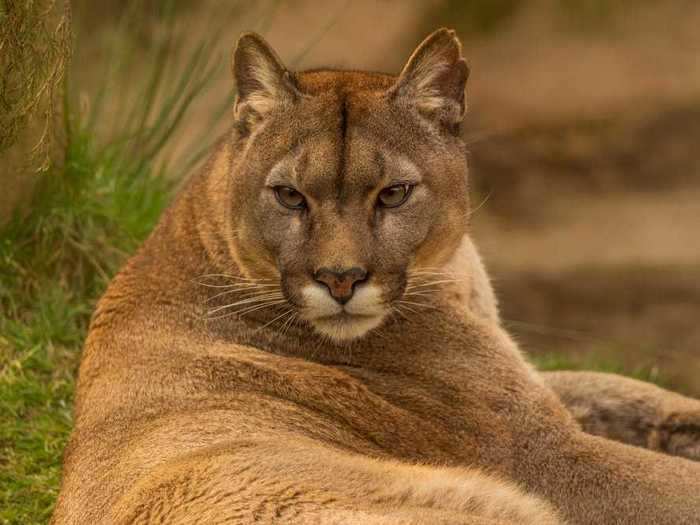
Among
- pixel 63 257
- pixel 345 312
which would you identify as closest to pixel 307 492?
pixel 345 312

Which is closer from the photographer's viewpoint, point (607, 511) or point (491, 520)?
point (491, 520)

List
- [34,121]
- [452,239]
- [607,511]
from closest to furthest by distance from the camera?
[607,511] < [452,239] < [34,121]

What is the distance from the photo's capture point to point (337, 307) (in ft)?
14.6

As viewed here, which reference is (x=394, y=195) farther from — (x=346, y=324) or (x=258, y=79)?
(x=258, y=79)

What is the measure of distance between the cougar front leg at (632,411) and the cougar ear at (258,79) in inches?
76.9

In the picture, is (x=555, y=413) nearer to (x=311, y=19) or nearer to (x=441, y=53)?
(x=441, y=53)

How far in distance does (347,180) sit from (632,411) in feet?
6.23

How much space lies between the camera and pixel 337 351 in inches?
190

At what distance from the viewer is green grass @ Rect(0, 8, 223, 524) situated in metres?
5.52

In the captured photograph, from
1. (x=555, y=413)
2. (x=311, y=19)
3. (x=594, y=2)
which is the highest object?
(x=594, y=2)

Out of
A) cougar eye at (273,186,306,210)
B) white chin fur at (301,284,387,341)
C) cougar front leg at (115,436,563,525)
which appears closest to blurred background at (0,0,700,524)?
cougar eye at (273,186,306,210)

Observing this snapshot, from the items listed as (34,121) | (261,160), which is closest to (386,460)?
(261,160)

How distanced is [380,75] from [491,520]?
79.4 inches

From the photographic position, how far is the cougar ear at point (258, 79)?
15.7ft
